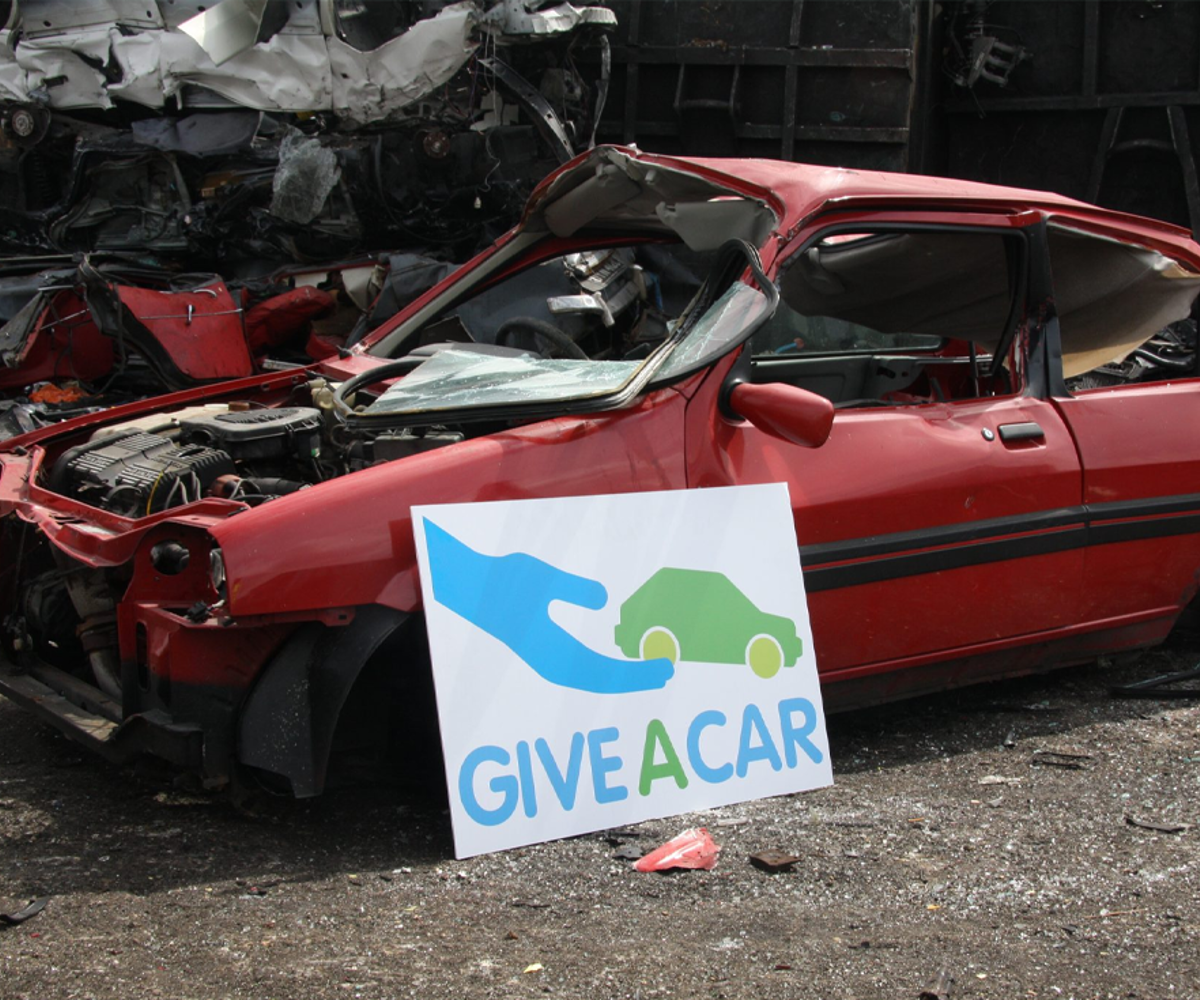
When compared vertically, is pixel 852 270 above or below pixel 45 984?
above

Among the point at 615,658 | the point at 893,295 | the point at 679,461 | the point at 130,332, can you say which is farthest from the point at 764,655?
the point at 130,332

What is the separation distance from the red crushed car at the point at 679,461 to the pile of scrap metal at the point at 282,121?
4.48 meters

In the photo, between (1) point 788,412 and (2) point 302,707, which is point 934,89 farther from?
(2) point 302,707

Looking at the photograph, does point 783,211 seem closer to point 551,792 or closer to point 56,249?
point 551,792

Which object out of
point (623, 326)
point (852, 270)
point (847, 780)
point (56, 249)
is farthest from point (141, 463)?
point (56, 249)

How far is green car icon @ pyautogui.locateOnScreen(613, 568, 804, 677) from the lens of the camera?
307cm

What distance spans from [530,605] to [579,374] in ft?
2.15

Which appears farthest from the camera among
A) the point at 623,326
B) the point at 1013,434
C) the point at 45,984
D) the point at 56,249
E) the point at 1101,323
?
the point at 56,249

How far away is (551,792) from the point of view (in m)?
2.89

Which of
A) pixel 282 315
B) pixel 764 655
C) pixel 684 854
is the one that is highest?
pixel 282 315

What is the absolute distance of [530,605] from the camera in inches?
116

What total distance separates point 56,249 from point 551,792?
7976 mm

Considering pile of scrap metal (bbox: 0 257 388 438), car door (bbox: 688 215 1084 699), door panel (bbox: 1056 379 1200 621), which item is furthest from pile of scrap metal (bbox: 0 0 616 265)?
door panel (bbox: 1056 379 1200 621)

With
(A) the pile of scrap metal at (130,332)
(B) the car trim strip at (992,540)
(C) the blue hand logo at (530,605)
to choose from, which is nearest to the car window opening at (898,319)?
(B) the car trim strip at (992,540)
